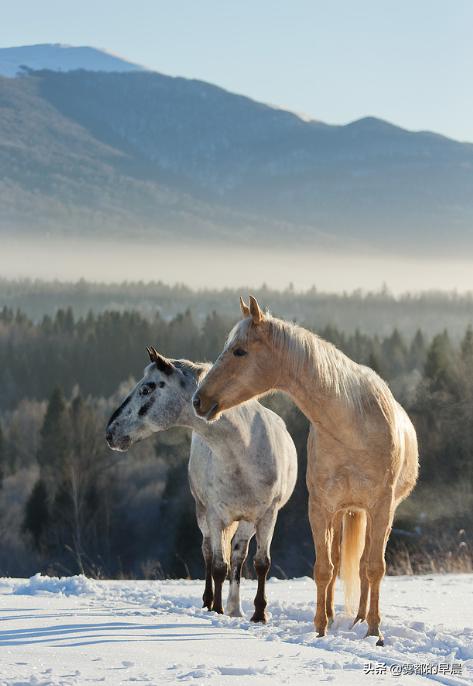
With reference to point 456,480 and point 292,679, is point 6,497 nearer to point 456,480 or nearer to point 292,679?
point 456,480

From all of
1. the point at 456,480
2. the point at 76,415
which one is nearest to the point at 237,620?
the point at 456,480

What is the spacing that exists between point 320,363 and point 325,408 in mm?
354

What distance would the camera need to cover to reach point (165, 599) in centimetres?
1217

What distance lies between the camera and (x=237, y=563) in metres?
11.8

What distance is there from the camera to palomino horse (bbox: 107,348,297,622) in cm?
1142

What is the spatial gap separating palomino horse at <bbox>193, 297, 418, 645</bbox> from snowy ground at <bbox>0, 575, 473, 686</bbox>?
0.73m

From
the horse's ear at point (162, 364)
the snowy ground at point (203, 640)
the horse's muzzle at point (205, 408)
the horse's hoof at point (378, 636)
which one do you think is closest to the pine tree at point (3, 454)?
the snowy ground at point (203, 640)

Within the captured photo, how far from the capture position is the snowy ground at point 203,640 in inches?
266

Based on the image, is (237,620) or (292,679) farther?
(237,620)

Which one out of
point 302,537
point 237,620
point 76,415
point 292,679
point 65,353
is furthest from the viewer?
point 65,353

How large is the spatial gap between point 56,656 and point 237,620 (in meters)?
3.36

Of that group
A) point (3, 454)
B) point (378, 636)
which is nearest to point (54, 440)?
point (3, 454)

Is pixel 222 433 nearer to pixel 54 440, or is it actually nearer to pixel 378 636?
pixel 378 636

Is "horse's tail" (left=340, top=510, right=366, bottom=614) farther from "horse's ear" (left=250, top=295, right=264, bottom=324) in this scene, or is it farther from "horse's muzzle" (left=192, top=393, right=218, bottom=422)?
"horse's ear" (left=250, top=295, right=264, bottom=324)
